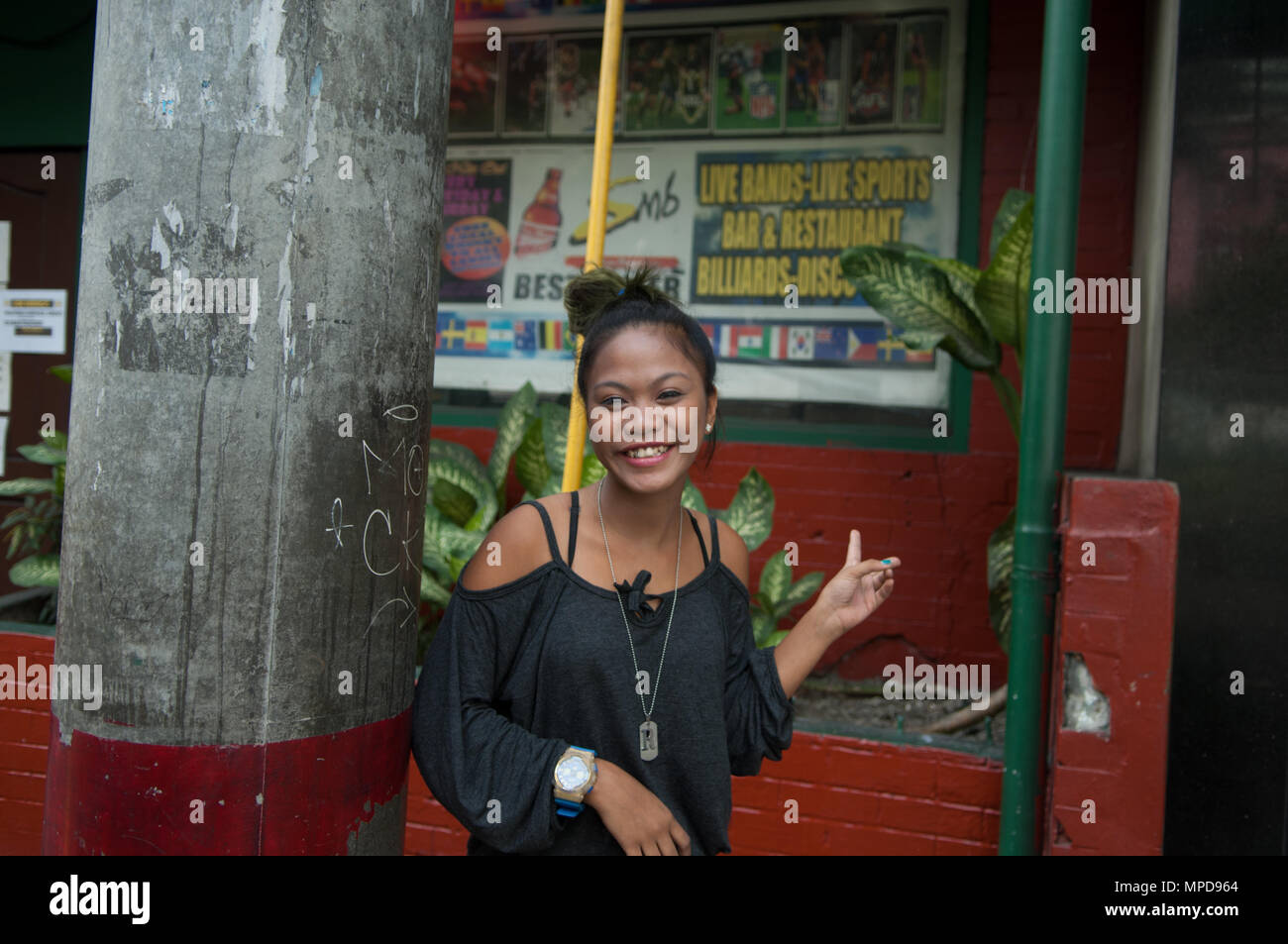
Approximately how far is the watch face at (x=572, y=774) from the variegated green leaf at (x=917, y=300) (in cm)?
245

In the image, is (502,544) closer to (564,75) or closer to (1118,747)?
(1118,747)

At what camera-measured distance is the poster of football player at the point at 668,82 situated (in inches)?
190

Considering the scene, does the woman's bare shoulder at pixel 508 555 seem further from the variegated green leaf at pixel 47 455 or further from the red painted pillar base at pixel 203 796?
the variegated green leaf at pixel 47 455

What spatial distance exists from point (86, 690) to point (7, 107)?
5436mm

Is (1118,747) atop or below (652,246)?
below

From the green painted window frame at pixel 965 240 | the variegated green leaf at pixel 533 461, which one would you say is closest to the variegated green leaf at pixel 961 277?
the green painted window frame at pixel 965 240

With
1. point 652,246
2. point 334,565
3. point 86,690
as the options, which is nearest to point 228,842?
point 86,690

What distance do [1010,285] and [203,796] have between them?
2934mm

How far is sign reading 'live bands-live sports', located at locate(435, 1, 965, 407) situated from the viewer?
457 cm

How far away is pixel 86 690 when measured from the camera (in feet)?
5.08

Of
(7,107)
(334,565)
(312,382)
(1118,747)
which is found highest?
(7,107)

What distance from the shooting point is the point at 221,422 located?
1.50 m
